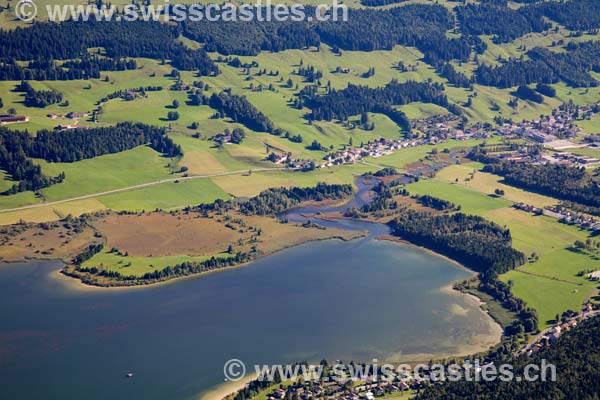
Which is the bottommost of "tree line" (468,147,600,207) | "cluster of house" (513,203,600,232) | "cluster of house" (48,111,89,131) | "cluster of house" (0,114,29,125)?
"cluster of house" (513,203,600,232)

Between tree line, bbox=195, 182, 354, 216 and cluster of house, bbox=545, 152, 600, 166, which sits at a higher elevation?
cluster of house, bbox=545, 152, 600, 166

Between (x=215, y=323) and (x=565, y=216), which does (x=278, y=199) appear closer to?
(x=565, y=216)

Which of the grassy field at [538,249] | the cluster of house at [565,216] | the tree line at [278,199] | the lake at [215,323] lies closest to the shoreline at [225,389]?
the lake at [215,323]

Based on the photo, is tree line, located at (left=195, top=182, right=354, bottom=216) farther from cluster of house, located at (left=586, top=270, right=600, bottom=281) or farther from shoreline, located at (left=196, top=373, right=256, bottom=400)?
shoreline, located at (left=196, top=373, right=256, bottom=400)

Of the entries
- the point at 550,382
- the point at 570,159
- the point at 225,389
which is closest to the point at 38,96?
the point at 570,159

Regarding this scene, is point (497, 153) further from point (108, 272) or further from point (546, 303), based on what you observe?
point (108, 272)

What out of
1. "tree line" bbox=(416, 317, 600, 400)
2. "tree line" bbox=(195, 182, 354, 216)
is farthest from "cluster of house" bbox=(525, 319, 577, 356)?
"tree line" bbox=(195, 182, 354, 216)

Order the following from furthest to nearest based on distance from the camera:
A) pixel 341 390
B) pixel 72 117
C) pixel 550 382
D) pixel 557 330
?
pixel 72 117 → pixel 557 330 → pixel 341 390 → pixel 550 382

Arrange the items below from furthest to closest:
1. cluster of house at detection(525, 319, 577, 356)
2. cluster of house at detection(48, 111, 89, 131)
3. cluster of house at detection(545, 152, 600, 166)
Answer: cluster of house at detection(545, 152, 600, 166) < cluster of house at detection(48, 111, 89, 131) < cluster of house at detection(525, 319, 577, 356)
